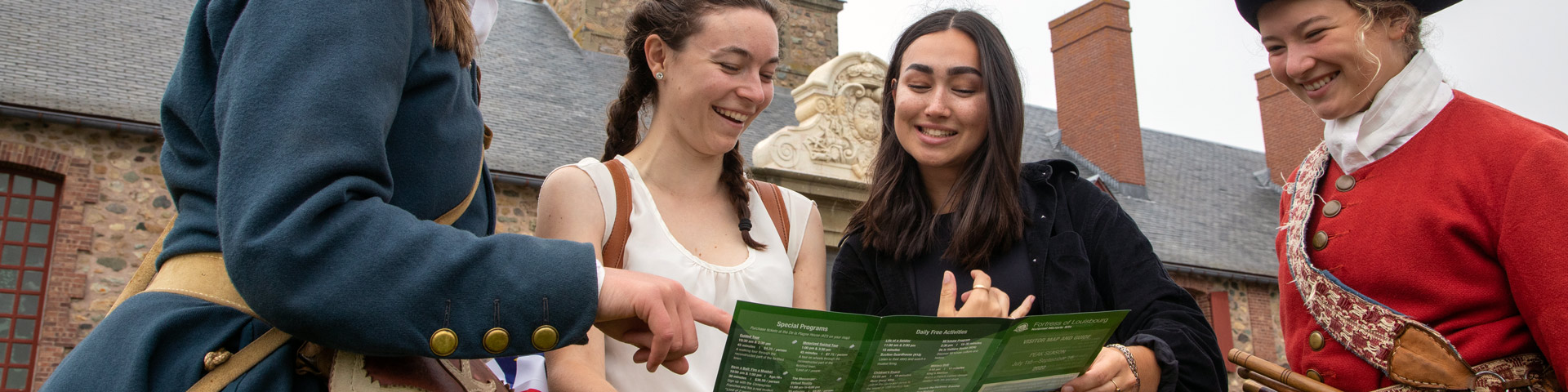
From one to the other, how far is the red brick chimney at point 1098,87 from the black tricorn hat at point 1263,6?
1666cm

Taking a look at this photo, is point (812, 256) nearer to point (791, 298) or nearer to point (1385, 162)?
point (791, 298)

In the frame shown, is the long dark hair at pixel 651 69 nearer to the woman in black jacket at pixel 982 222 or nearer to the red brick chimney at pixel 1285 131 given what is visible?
the woman in black jacket at pixel 982 222

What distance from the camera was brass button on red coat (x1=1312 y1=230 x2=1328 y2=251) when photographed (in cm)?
235

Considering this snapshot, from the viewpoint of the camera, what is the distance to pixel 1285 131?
20516 mm

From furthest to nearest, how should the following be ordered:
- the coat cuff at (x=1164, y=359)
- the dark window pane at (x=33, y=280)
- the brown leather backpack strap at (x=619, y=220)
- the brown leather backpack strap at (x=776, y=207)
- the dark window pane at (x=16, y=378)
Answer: the dark window pane at (x=33, y=280)
the dark window pane at (x=16, y=378)
the brown leather backpack strap at (x=776, y=207)
the brown leather backpack strap at (x=619, y=220)
the coat cuff at (x=1164, y=359)

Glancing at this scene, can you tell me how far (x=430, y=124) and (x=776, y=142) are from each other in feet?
34.8

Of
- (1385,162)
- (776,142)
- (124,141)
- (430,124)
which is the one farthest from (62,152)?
(1385,162)

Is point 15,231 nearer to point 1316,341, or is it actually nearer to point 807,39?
point 1316,341

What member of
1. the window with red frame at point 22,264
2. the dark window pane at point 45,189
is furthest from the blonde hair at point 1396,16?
the dark window pane at point 45,189

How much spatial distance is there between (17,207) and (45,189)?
0.92 ft

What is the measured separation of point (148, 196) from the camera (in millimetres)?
9406

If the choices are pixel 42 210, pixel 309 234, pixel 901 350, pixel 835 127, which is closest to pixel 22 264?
pixel 42 210

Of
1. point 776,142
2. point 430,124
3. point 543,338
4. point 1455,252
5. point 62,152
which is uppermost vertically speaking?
point 430,124

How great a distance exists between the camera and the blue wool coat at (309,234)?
1.17 metres
